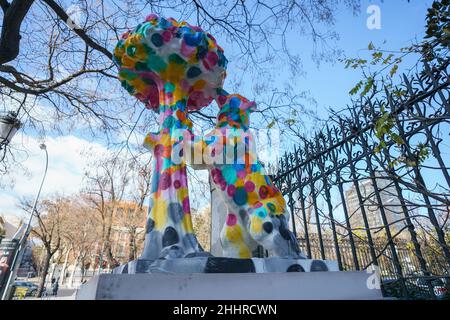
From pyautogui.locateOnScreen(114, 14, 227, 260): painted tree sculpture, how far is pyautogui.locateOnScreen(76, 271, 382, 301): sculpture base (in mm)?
306

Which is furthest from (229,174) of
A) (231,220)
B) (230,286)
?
(230,286)

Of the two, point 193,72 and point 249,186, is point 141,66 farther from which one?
point 249,186

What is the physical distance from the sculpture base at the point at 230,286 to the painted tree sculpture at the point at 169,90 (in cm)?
31

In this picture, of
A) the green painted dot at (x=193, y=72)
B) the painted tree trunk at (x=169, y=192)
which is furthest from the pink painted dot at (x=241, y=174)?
the green painted dot at (x=193, y=72)

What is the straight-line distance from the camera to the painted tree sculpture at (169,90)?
1.63m

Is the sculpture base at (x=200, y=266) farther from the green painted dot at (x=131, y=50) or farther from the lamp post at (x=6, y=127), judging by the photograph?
the lamp post at (x=6, y=127)

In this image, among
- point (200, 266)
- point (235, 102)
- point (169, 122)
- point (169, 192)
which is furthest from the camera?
point (235, 102)

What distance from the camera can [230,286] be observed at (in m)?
1.23

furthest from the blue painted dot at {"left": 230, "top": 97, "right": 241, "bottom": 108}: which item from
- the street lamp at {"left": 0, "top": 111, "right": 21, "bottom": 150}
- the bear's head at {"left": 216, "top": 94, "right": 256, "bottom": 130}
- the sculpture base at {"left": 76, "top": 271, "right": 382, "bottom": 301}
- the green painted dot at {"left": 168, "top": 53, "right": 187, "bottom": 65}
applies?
the street lamp at {"left": 0, "top": 111, "right": 21, "bottom": 150}

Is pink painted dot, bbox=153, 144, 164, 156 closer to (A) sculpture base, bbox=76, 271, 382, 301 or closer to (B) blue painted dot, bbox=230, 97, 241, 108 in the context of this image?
(B) blue painted dot, bbox=230, 97, 241, 108

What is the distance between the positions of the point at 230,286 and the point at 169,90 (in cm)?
149

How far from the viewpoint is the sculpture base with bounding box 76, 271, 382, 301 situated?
1.11 meters

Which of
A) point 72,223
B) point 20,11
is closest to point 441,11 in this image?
point 20,11
